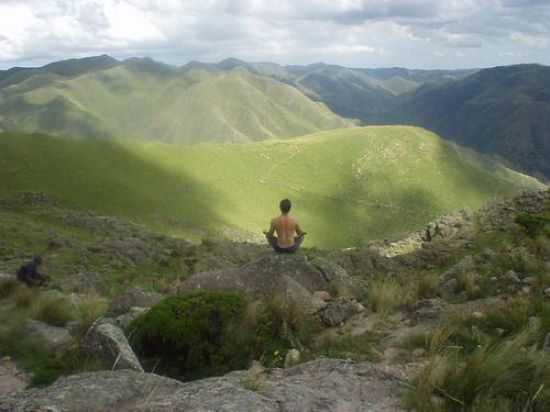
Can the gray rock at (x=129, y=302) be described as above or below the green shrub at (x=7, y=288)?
above

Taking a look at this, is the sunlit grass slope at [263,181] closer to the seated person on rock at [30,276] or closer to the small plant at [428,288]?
the seated person on rock at [30,276]

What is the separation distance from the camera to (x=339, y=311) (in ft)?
33.5

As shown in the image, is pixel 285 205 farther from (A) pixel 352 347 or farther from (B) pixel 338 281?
(A) pixel 352 347

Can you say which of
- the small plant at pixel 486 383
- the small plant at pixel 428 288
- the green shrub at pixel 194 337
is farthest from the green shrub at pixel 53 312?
the small plant at pixel 486 383

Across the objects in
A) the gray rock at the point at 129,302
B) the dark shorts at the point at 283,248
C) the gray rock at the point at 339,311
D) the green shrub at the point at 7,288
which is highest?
the dark shorts at the point at 283,248

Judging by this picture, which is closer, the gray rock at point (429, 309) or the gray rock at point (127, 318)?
the gray rock at point (127, 318)

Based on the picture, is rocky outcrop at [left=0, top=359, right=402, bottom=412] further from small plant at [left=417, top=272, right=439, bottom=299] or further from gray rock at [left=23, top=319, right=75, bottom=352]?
small plant at [left=417, top=272, right=439, bottom=299]

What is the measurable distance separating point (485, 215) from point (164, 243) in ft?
65.4

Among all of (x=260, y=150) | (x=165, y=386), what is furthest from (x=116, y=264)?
(x=260, y=150)

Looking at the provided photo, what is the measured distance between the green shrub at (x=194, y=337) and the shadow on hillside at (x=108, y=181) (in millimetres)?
56693

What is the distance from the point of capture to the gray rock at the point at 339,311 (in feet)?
32.8

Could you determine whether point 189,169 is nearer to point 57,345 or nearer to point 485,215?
point 485,215

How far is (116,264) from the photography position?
26875mm

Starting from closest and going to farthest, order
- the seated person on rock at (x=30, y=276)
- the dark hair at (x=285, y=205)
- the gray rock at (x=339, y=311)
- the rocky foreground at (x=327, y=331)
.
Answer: the rocky foreground at (x=327, y=331) < the gray rock at (x=339, y=311) < the dark hair at (x=285, y=205) < the seated person on rock at (x=30, y=276)
